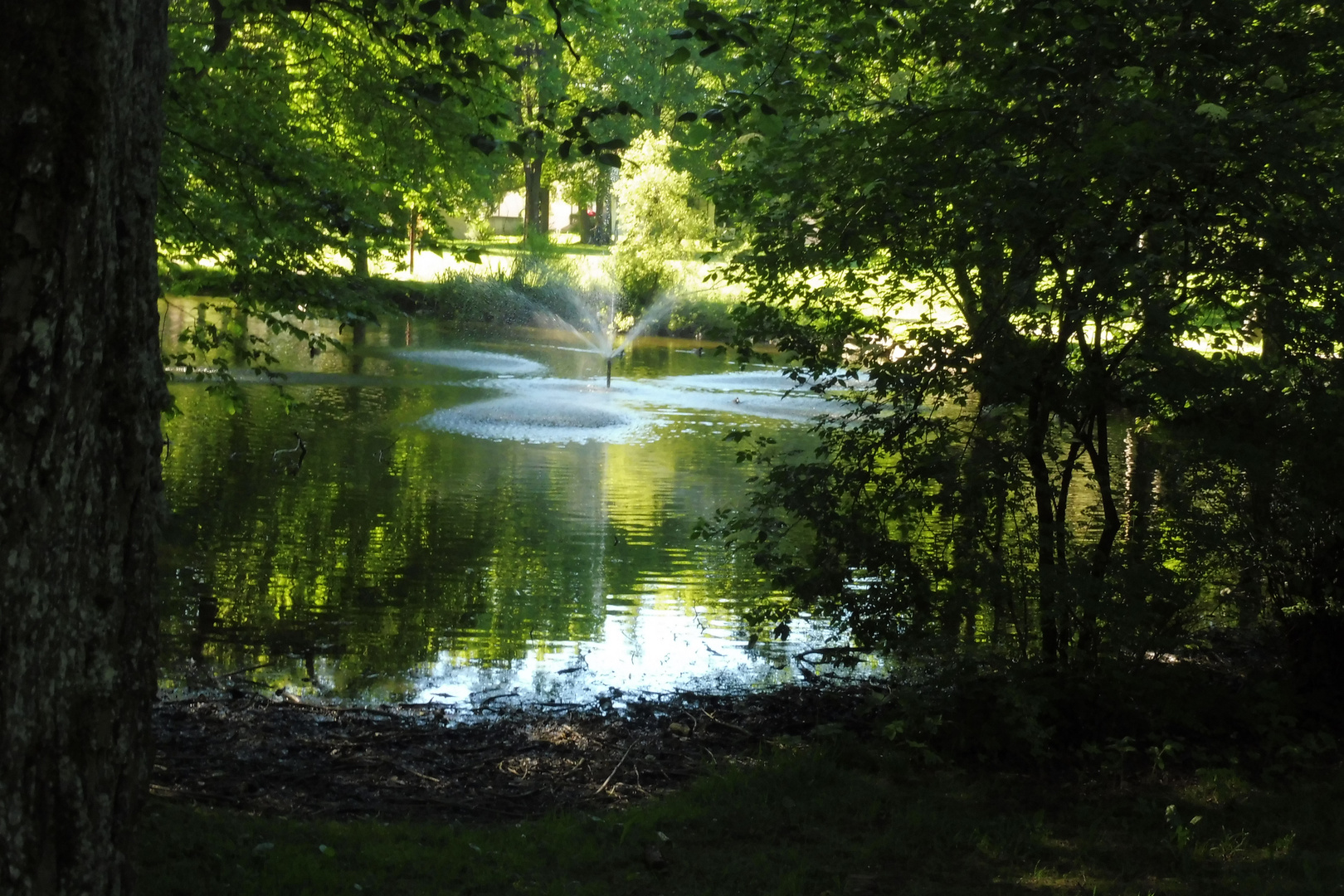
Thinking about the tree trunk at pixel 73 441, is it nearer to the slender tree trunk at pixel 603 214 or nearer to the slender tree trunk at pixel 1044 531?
the slender tree trunk at pixel 1044 531

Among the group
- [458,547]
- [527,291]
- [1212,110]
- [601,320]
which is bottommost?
[458,547]

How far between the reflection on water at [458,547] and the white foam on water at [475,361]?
165 inches

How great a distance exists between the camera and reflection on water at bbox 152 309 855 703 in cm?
887

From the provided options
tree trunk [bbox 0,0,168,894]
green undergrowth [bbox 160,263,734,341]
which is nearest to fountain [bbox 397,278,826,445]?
green undergrowth [bbox 160,263,734,341]

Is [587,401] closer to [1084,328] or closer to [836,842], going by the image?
[1084,328]

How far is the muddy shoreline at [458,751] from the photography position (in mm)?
5648

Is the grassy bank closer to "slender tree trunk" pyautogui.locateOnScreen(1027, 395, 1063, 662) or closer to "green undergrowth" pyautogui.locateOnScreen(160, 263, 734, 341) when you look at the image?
"green undergrowth" pyautogui.locateOnScreen(160, 263, 734, 341)

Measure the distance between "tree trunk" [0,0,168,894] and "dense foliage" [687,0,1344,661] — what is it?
3906mm

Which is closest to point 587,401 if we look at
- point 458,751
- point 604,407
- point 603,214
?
point 604,407

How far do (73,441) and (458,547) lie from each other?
9818 millimetres

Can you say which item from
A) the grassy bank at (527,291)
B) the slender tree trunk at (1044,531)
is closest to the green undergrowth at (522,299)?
the grassy bank at (527,291)

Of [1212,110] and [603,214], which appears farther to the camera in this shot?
[603,214]

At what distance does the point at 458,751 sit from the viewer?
653cm

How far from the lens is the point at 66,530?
9.17ft
